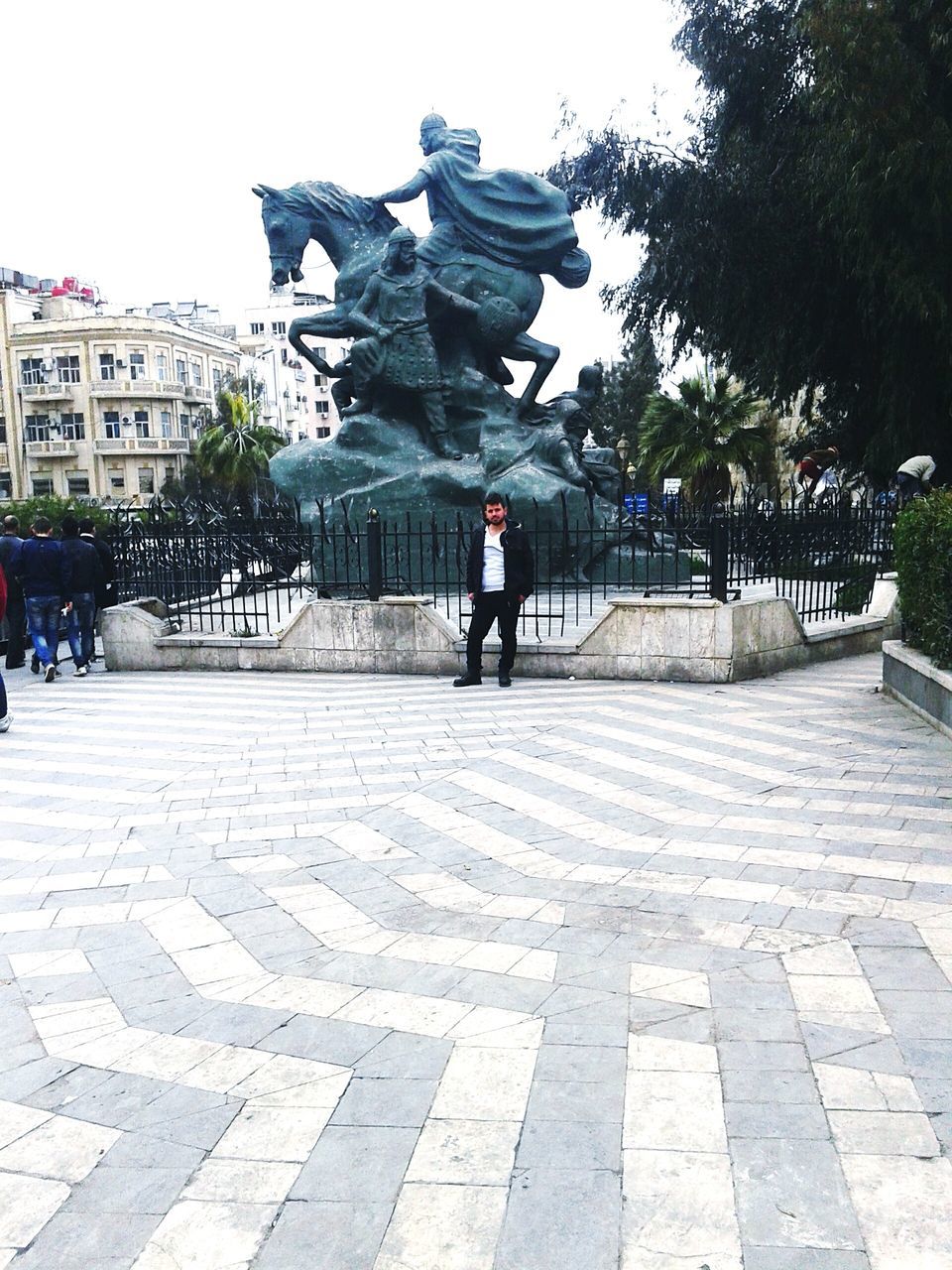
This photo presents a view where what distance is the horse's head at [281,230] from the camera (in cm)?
1759

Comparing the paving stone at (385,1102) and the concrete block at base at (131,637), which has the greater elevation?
the concrete block at base at (131,637)

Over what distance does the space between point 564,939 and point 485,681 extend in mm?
6281

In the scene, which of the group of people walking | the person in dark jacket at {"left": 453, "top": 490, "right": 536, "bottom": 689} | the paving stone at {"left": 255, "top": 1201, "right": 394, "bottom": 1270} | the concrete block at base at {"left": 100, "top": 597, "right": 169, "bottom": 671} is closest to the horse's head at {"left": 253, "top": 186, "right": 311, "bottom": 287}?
the group of people walking

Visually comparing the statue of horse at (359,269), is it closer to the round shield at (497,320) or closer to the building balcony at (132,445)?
the round shield at (497,320)

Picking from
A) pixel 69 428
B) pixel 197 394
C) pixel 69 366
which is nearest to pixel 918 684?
pixel 69 366

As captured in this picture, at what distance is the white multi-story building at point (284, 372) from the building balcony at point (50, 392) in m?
14.4

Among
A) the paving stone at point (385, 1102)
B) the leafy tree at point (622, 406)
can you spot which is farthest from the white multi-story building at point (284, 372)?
the paving stone at point (385, 1102)

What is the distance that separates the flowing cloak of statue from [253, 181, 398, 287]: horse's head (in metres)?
1.26

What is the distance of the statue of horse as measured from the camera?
17156mm

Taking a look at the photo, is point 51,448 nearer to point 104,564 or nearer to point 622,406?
point 622,406

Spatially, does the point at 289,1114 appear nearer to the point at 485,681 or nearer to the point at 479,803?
the point at 479,803

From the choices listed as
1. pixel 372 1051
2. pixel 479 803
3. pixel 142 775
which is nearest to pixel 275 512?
pixel 142 775

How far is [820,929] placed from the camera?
4.44 m

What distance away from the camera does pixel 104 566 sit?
1294cm
